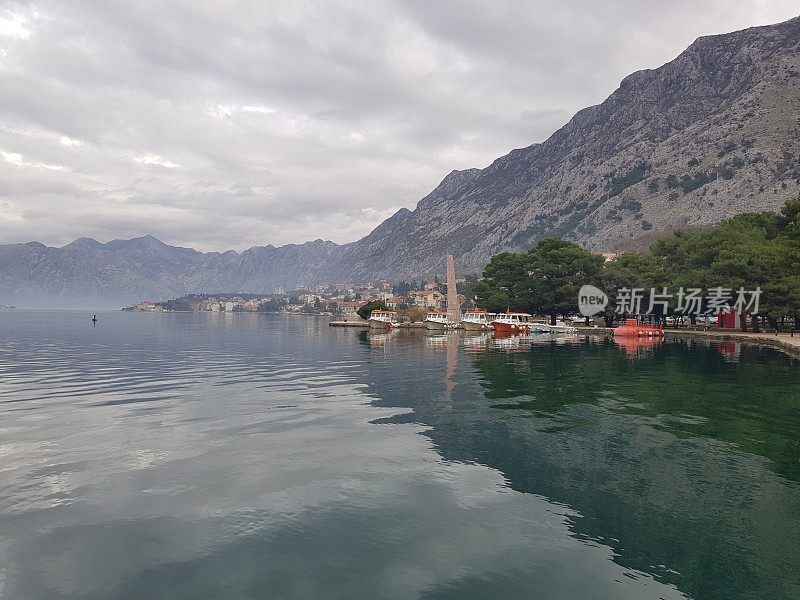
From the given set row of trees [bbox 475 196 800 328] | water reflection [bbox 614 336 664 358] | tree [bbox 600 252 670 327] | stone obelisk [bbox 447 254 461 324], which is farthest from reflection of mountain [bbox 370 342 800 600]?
stone obelisk [bbox 447 254 461 324]

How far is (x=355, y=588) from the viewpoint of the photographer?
9.33 metres

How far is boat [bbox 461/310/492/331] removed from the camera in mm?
116125

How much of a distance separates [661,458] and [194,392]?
81.4 ft

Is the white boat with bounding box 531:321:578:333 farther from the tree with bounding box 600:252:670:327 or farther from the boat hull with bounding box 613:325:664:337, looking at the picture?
the boat hull with bounding box 613:325:664:337

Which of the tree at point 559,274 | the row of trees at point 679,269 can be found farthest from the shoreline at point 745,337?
the tree at point 559,274

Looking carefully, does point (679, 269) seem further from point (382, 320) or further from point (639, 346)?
point (382, 320)

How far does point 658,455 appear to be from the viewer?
17.6m

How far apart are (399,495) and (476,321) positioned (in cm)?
10573

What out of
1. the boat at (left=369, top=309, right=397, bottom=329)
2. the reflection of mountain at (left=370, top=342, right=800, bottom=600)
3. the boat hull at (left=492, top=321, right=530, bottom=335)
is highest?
the reflection of mountain at (left=370, top=342, right=800, bottom=600)

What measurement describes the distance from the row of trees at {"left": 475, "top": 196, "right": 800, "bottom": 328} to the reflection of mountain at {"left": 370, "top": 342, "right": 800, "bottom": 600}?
4279 centimetres

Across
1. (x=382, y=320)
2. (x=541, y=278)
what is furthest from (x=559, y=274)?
(x=382, y=320)

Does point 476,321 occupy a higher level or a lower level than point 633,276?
lower

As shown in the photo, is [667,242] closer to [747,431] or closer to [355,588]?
[747,431]

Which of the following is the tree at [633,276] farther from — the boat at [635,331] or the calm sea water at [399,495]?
the calm sea water at [399,495]
